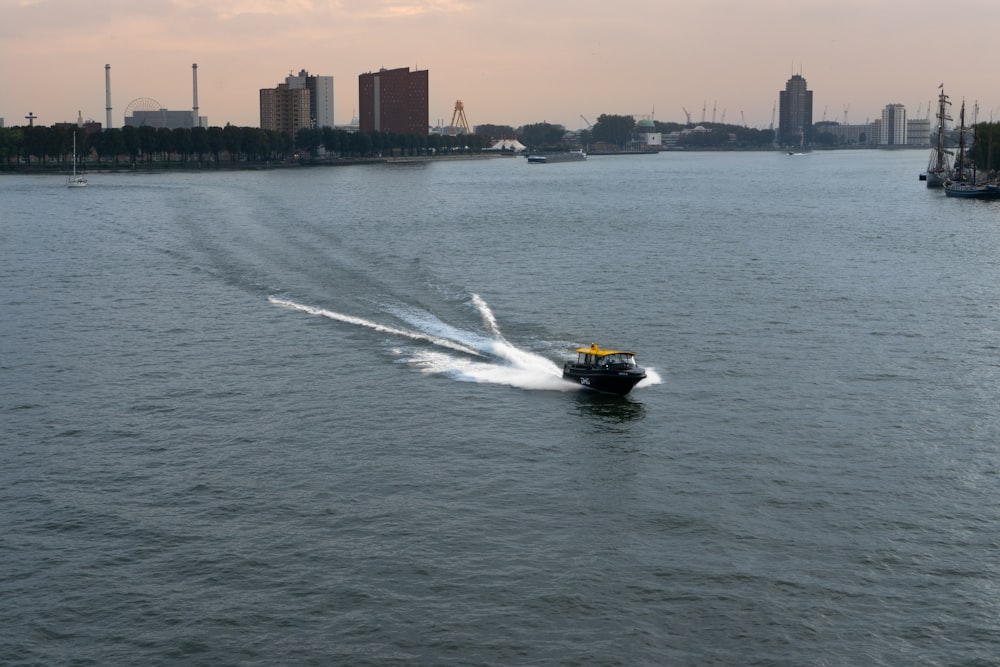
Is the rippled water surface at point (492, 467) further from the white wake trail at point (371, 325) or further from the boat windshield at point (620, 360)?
the boat windshield at point (620, 360)

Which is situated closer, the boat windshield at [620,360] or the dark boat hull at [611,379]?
the dark boat hull at [611,379]

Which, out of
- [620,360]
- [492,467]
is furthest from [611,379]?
[492,467]

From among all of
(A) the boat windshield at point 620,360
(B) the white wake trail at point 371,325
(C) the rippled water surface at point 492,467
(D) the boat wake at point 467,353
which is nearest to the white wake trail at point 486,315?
(D) the boat wake at point 467,353

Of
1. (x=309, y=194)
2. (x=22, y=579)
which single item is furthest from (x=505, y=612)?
(x=309, y=194)

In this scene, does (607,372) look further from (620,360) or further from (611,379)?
(620,360)

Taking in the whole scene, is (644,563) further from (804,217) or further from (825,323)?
(804,217)

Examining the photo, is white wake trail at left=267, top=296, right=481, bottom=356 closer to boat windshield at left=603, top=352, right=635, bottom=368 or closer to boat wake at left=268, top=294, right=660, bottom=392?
boat wake at left=268, top=294, right=660, bottom=392

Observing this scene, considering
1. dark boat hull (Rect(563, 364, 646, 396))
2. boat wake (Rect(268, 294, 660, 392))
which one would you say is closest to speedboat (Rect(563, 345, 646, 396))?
dark boat hull (Rect(563, 364, 646, 396))
